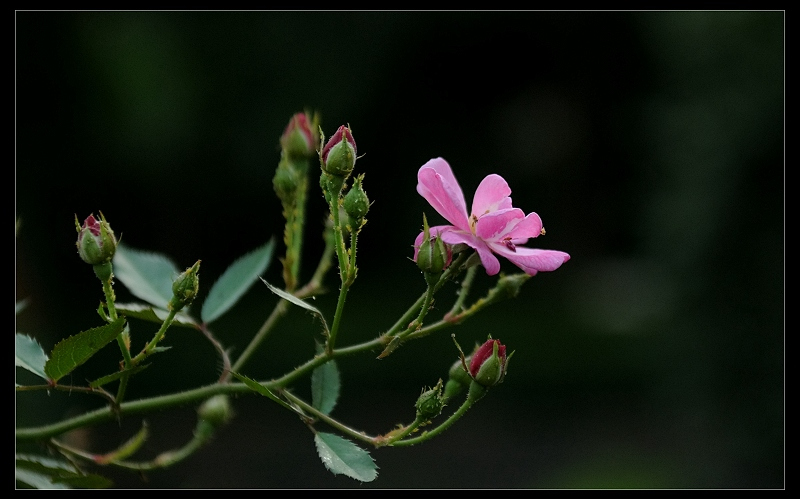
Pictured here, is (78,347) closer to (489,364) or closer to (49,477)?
(49,477)

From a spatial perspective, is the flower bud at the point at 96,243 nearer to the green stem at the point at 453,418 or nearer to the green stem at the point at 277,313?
the green stem at the point at 277,313

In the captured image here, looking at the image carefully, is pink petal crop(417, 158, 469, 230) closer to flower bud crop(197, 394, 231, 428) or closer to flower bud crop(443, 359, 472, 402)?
flower bud crop(443, 359, 472, 402)

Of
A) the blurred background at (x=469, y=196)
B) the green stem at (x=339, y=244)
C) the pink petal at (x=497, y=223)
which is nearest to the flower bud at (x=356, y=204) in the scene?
the green stem at (x=339, y=244)

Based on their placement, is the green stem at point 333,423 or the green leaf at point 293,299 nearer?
the green leaf at point 293,299

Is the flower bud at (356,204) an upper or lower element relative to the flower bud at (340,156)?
lower

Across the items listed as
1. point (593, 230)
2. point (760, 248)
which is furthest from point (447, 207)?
point (593, 230)

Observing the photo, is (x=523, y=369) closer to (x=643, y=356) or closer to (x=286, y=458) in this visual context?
(x=643, y=356)

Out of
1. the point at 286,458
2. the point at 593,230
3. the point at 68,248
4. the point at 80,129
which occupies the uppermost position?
the point at 80,129
